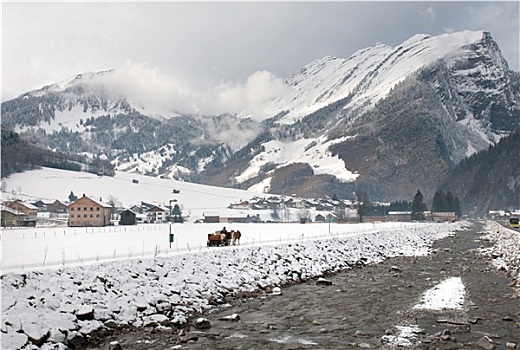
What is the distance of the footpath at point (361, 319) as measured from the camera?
20.8 meters

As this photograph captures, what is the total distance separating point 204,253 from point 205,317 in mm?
12127

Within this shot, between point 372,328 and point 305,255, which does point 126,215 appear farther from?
point 372,328

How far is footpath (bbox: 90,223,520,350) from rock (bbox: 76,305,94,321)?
6.62 ft

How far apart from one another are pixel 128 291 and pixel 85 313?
13.3 ft

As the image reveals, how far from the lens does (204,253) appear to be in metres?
37.6

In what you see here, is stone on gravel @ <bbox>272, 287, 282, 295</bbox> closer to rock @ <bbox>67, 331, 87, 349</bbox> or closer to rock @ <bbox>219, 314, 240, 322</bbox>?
rock @ <bbox>219, 314, 240, 322</bbox>

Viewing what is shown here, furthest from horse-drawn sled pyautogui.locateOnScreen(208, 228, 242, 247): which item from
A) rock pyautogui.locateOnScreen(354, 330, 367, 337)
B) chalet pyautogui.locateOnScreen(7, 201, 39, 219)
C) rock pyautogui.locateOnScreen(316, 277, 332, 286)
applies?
chalet pyautogui.locateOnScreen(7, 201, 39, 219)

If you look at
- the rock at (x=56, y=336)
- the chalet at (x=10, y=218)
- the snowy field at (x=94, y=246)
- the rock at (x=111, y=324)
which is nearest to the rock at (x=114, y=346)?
the rock at (x=56, y=336)

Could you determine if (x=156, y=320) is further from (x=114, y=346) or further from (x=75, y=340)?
(x=75, y=340)

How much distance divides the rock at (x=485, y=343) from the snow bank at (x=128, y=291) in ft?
44.9

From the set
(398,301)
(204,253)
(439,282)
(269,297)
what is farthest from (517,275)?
(204,253)

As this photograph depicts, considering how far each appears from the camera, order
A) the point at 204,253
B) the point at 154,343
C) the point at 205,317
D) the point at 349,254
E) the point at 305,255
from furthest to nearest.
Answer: the point at 349,254, the point at 305,255, the point at 204,253, the point at 205,317, the point at 154,343

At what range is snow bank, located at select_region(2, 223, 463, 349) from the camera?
65.9 ft

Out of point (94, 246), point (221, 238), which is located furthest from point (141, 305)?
point (94, 246)
